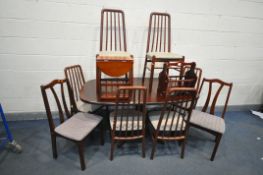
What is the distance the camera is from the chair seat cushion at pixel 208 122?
183cm

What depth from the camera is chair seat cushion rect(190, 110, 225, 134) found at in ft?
6.01

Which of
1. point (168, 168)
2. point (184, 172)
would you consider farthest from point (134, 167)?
point (184, 172)

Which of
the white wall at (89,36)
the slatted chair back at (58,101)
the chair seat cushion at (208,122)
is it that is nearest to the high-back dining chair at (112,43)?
the white wall at (89,36)

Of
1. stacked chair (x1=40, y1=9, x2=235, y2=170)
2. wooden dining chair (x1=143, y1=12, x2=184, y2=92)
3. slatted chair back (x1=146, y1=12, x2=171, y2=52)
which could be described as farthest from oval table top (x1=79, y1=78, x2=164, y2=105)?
slatted chair back (x1=146, y1=12, x2=171, y2=52)

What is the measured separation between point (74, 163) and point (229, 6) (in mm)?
2971

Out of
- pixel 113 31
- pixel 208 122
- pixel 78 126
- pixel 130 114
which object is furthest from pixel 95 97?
pixel 208 122

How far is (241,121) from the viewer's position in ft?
9.33

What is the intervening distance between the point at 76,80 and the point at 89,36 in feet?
2.04

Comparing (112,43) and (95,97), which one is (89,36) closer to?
(112,43)

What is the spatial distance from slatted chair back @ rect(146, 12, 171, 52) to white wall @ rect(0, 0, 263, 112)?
0.11 m

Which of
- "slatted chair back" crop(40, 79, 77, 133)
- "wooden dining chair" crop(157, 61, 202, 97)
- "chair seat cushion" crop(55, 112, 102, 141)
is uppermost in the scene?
"wooden dining chair" crop(157, 61, 202, 97)

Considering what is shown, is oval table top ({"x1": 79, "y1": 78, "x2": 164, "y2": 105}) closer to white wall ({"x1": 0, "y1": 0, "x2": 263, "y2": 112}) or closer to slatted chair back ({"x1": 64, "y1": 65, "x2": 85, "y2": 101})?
slatted chair back ({"x1": 64, "y1": 65, "x2": 85, "y2": 101})

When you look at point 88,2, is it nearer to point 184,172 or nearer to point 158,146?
point 158,146

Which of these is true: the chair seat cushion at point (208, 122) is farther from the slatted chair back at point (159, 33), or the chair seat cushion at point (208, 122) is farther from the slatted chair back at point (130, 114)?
the slatted chair back at point (159, 33)
